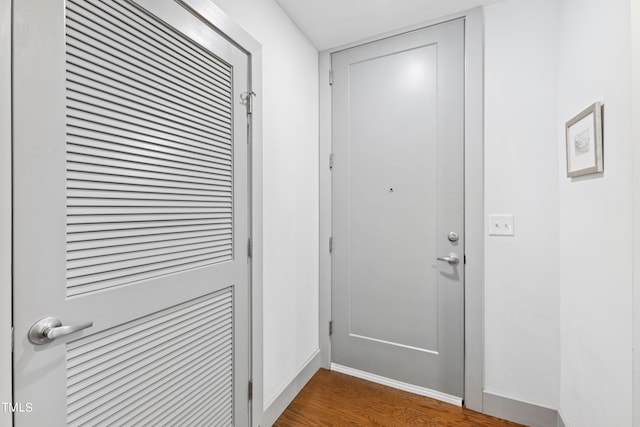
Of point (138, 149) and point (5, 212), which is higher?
point (138, 149)

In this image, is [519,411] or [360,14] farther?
[360,14]

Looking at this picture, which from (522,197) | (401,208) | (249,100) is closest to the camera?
(249,100)

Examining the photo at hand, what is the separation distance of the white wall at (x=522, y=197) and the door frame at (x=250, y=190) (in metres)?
1.37

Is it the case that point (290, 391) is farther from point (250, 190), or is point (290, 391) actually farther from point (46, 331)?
point (46, 331)

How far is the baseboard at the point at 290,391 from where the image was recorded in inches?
63.9

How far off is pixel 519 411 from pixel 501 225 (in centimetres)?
110

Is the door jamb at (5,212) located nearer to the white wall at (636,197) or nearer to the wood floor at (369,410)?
the wood floor at (369,410)

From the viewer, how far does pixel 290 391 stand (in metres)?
1.83

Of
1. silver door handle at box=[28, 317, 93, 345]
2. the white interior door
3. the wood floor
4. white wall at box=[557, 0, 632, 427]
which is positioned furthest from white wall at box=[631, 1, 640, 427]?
silver door handle at box=[28, 317, 93, 345]

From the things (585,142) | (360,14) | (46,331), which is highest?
(360,14)

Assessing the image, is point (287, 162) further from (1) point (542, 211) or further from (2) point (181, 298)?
(1) point (542, 211)

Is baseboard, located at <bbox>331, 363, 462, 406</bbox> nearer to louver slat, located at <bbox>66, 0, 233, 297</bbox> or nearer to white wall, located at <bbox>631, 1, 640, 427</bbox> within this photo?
white wall, located at <bbox>631, 1, 640, 427</bbox>

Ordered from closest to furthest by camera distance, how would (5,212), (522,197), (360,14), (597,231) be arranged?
1. (5,212)
2. (597,231)
3. (522,197)
4. (360,14)

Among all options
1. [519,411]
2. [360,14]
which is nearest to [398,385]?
[519,411]
